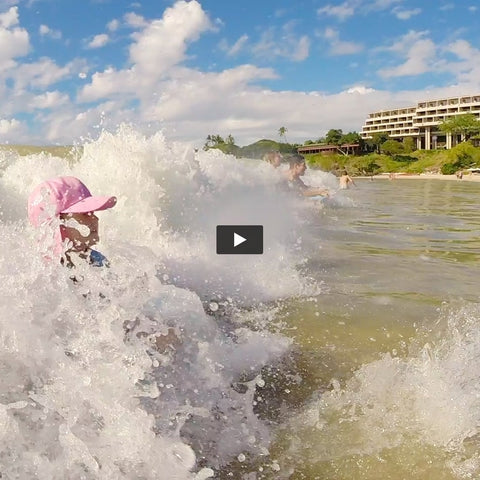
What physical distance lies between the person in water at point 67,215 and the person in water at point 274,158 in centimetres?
1221

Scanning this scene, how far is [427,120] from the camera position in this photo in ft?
418

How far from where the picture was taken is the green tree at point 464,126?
101 m

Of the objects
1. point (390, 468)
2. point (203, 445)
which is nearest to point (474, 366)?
point (390, 468)

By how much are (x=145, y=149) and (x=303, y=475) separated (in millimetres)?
7063

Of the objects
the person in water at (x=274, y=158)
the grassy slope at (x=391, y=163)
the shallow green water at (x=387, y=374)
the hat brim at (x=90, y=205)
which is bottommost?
the shallow green water at (x=387, y=374)

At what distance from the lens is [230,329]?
468cm

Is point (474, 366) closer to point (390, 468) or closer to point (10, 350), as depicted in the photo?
point (390, 468)

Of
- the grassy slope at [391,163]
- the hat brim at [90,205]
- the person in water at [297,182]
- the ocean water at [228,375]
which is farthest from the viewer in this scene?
the grassy slope at [391,163]

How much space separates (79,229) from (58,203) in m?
0.21

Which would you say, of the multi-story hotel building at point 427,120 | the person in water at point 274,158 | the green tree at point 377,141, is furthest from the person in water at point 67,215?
the green tree at point 377,141

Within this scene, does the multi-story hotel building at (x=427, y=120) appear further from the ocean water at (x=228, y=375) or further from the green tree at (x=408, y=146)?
the ocean water at (x=228, y=375)
